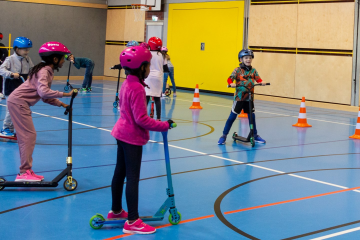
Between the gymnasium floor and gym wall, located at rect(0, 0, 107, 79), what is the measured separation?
11.0 m

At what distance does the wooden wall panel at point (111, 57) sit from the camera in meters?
22.3

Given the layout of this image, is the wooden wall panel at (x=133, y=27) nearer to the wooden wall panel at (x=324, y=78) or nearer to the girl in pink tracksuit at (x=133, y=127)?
the wooden wall panel at (x=324, y=78)

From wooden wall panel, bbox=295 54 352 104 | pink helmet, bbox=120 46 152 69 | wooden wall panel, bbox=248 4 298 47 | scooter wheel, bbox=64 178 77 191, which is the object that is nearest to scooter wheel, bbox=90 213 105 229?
scooter wheel, bbox=64 178 77 191

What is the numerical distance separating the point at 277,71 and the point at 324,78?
1760 mm

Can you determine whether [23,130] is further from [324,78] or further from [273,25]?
[273,25]

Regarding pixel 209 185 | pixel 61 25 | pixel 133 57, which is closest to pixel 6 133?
pixel 209 185

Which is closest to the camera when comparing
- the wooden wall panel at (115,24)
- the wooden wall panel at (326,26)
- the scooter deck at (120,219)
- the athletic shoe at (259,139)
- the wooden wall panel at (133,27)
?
the scooter deck at (120,219)

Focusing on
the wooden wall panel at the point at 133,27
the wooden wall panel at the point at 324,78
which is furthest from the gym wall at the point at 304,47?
the wooden wall panel at the point at 133,27

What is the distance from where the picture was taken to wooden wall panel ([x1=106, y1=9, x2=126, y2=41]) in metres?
22.0

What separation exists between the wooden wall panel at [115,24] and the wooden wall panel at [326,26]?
9.42 m

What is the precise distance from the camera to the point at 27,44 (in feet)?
21.8

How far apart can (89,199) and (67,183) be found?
0.39 metres

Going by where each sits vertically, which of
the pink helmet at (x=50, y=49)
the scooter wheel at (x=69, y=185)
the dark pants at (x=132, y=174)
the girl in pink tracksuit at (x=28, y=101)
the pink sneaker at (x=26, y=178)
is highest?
the pink helmet at (x=50, y=49)

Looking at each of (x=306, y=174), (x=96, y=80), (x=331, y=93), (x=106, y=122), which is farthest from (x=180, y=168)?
(x=96, y=80)
